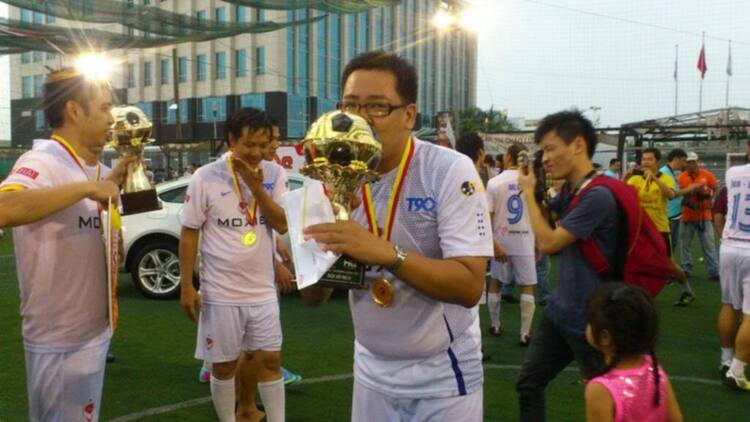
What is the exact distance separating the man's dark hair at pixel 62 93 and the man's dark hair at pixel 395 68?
1.32m

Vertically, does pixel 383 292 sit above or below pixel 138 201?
below

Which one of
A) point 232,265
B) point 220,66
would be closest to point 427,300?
point 232,265

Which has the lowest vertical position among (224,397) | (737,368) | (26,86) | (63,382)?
(737,368)

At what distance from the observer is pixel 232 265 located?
13.5ft

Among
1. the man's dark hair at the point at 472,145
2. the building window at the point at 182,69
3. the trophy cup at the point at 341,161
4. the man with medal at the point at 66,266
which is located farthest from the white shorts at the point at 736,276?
the building window at the point at 182,69

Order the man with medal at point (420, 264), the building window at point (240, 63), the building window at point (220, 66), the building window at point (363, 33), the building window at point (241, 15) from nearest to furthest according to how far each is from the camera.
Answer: the man with medal at point (420, 264) → the building window at point (241, 15) → the building window at point (240, 63) → the building window at point (220, 66) → the building window at point (363, 33)

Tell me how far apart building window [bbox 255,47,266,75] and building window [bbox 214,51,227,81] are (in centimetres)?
326

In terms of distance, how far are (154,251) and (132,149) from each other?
239 inches

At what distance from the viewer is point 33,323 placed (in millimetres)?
2830

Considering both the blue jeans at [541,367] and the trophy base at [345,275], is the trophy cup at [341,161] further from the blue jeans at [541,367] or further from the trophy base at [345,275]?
the blue jeans at [541,367]

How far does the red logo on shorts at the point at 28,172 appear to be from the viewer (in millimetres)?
2658

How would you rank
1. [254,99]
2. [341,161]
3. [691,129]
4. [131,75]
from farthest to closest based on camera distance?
[131,75] → [254,99] → [691,129] → [341,161]

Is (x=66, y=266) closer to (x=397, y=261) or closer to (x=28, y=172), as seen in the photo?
(x=28, y=172)

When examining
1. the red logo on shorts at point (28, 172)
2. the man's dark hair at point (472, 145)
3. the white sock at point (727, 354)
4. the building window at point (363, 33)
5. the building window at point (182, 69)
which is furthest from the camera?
the building window at point (363, 33)
